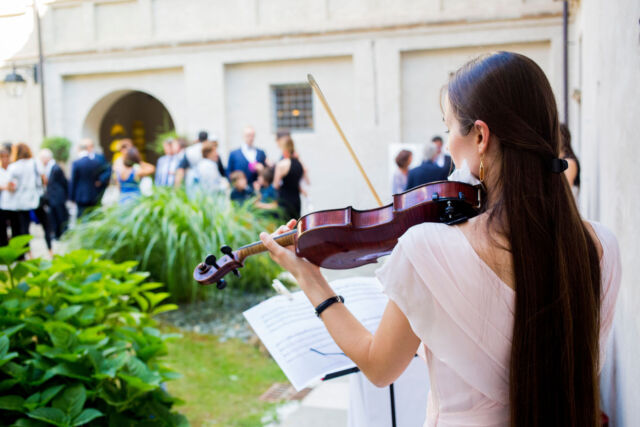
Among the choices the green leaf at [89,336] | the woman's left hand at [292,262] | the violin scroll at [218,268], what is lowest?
the green leaf at [89,336]

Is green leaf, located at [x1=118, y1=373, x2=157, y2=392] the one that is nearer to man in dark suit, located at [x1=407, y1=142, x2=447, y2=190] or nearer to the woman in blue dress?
man in dark suit, located at [x1=407, y1=142, x2=447, y2=190]

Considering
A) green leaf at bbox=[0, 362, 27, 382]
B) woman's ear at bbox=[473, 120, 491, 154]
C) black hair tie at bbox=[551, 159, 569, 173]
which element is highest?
woman's ear at bbox=[473, 120, 491, 154]

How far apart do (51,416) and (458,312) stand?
1758 millimetres

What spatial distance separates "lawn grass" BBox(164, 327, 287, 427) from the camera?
3.87 metres

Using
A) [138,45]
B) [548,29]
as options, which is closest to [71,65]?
[138,45]

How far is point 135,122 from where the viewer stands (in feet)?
66.7

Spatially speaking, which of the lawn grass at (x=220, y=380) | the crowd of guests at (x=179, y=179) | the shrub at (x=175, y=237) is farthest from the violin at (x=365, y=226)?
the crowd of guests at (x=179, y=179)

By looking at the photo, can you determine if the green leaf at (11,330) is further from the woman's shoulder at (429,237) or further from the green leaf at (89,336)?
the woman's shoulder at (429,237)

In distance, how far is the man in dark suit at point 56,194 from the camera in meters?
10.6

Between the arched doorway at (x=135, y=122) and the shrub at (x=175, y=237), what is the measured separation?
1220 centimetres

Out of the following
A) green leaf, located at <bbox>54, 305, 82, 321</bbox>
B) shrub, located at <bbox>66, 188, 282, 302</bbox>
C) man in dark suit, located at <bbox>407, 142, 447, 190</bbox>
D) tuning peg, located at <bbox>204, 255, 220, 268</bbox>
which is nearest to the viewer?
tuning peg, located at <bbox>204, 255, 220, 268</bbox>

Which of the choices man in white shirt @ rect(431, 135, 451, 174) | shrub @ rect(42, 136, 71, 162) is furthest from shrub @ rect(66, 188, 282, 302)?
shrub @ rect(42, 136, 71, 162)

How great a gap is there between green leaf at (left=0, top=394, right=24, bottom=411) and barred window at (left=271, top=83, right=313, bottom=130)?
12.3 meters

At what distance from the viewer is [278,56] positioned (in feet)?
45.2
